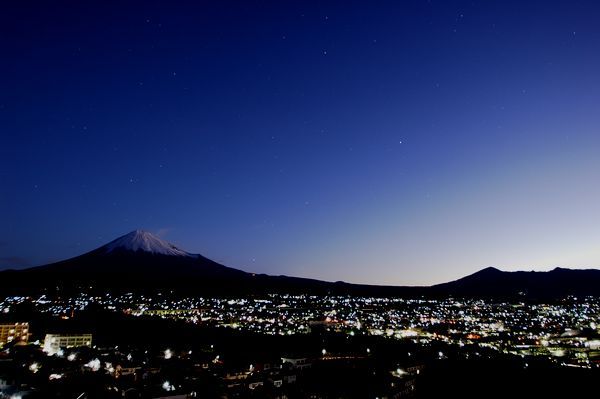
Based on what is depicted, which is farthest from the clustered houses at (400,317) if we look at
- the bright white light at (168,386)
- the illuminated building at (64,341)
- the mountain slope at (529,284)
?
the bright white light at (168,386)

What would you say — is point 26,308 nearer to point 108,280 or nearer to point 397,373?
point 108,280

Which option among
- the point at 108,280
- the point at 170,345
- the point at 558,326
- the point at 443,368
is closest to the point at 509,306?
the point at 558,326

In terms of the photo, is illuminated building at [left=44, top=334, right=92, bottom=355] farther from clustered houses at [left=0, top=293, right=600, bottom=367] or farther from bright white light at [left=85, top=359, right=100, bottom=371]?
bright white light at [left=85, top=359, right=100, bottom=371]

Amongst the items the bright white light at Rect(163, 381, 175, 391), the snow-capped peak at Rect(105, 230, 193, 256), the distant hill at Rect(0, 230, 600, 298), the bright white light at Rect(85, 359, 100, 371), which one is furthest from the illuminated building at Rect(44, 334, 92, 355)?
the snow-capped peak at Rect(105, 230, 193, 256)

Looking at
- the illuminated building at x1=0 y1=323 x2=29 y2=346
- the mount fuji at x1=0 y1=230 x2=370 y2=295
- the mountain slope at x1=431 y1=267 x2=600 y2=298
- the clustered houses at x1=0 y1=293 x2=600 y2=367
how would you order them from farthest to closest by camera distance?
the mountain slope at x1=431 y1=267 x2=600 y2=298, the mount fuji at x1=0 y1=230 x2=370 y2=295, the clustered houses at x1=0 y1=293 x2=600 y2=367, the illuminated building at x1=0 y1=323 x2=29 y2=346

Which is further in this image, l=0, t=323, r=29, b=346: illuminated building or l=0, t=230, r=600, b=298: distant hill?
l=0, t=230, r=600, b=298: distant hill

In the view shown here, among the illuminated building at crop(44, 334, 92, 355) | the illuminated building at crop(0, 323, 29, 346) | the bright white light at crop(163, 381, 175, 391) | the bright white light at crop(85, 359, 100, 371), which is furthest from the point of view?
the illuminated building at crop(0, 323, 29, 346)

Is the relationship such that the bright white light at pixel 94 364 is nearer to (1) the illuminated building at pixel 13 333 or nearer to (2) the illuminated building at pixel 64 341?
(2) the illuminated building at pixel 64 341

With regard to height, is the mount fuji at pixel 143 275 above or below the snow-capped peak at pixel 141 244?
below
